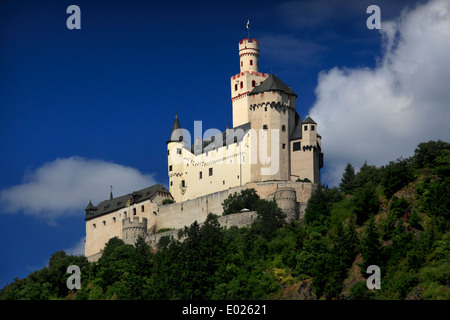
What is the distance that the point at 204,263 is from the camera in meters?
76.6

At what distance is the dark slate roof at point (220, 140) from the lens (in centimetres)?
9873

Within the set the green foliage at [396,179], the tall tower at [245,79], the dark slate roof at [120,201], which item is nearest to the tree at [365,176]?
the green foliage at [396,179]

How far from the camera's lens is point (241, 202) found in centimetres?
9144

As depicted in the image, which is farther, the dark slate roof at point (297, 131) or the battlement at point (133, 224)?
the battlement at point (133, 224)

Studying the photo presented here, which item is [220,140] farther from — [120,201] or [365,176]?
[365,176]

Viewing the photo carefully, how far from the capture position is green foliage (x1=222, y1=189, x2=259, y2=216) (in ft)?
300

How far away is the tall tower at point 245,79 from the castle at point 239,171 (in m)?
0.13

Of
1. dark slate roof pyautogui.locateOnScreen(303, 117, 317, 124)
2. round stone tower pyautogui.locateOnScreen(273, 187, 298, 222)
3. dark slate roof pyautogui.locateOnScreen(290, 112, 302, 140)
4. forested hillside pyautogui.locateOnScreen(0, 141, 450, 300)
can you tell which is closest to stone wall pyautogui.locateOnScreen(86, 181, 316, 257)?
round stone tower pyautogui.locateOnScreen(273, 187, 298, 222)

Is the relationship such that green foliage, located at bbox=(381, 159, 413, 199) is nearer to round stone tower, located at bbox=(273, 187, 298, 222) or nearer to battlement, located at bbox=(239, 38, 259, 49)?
round stone tower, located at bbox=(273, 187, 298, 222)

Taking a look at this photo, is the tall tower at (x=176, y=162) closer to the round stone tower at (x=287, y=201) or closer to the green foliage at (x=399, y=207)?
the round stone tower at (x=287, y=201)

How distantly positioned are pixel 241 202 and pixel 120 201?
66.6ft

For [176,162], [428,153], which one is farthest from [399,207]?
[176,162]

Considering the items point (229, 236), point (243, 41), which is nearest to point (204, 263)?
point (229, 236)
